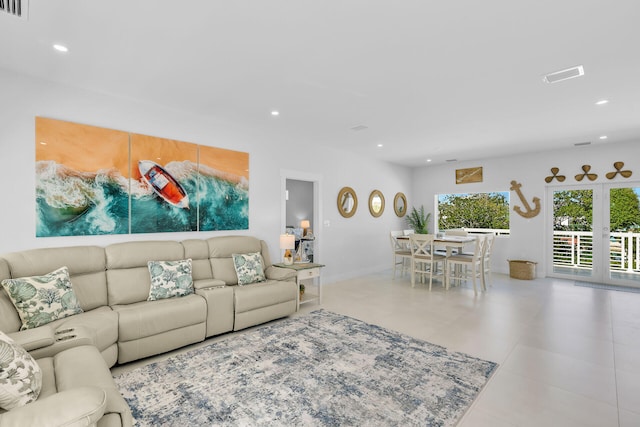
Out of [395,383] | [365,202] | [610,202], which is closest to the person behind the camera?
[395,383]

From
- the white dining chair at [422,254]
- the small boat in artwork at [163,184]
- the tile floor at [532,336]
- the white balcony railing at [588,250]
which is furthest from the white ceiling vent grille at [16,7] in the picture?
the white balcony railing at [588,250]

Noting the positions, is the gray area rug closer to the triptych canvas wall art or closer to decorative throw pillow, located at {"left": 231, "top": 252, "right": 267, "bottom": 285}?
decorative throw pillow, located at {"left": 231, "top": 252, "right": 267, "bottom": 285}

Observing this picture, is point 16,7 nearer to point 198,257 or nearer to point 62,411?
point 62,411

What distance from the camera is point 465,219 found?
7.50 m

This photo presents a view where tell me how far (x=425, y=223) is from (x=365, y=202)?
1737 mm

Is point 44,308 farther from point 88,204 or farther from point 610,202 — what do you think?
point 610,202

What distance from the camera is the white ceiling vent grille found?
6.23 ft

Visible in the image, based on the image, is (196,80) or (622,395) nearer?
(622,395)

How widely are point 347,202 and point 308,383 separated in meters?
4.19

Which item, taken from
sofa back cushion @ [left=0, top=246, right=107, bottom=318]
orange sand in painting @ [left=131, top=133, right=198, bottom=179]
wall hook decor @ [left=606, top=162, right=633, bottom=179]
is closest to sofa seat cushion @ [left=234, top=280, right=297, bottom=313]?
sofa back cushion @ [left=0, top=246, right=107, bottom=318]

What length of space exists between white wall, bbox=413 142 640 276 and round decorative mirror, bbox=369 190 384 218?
1822mm

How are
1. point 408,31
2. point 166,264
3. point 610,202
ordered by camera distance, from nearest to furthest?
1. point 408,31
2. point 166,264
3. point 610,202

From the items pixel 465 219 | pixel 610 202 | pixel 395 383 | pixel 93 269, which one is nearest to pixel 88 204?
pixel 93 269

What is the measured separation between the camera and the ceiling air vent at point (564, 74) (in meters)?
2.72
